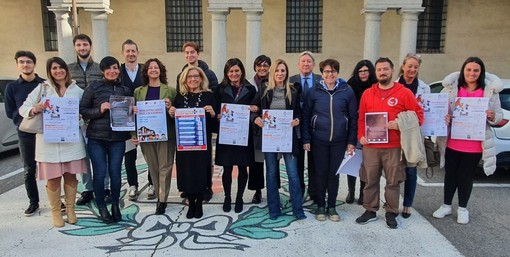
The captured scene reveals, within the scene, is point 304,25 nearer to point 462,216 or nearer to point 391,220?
point 462,216

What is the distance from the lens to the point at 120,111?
4.31 metres

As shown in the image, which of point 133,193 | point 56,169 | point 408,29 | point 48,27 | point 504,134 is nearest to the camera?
point 56,169

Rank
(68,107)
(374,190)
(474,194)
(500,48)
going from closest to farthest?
(68,107) < (374,190) < (474,194) < (500,48)

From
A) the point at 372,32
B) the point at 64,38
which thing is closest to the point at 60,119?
the point at 64,38

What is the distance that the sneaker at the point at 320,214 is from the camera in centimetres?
466

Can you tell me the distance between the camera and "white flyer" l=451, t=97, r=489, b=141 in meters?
4.38

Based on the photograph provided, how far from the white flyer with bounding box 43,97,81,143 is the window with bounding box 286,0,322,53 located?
11429 mm

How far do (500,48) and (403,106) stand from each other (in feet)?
43.2

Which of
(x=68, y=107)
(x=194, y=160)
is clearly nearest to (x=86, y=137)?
(x=68, y=107)

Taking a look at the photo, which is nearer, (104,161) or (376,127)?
(376,127)

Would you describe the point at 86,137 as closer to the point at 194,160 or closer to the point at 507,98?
the point at 194,160

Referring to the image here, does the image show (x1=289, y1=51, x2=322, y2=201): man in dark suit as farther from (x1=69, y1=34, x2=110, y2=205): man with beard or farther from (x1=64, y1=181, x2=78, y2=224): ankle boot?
(x1=64, y1=181, x2=78, y2=224): ankle boot

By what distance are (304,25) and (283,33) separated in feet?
2.94

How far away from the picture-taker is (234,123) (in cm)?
452
